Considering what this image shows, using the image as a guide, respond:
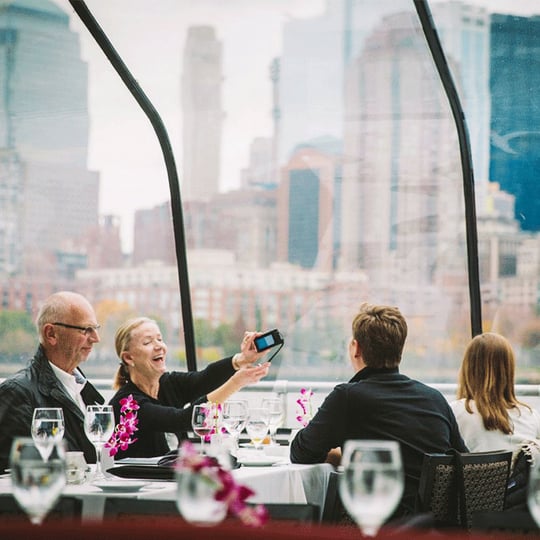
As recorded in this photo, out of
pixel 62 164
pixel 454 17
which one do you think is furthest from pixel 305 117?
pixel 62 164

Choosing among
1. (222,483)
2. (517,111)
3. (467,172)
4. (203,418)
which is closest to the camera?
(222,483)

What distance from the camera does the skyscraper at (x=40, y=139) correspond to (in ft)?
21.8

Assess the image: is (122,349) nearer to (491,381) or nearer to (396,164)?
(491,381)

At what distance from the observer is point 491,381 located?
4.28 m

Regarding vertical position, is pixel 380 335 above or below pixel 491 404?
above

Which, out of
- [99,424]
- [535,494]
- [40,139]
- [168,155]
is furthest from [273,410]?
[40,139]

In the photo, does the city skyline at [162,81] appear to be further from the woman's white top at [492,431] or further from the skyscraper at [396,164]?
the woman's white top at [492,431]

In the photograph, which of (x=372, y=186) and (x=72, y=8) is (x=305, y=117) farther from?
(x=72, y=8)

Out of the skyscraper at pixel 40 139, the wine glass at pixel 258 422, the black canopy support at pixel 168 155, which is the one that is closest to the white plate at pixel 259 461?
the wine glass at pixel 258 422

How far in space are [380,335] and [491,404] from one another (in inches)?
27.1

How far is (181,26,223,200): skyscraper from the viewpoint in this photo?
661 centimetres

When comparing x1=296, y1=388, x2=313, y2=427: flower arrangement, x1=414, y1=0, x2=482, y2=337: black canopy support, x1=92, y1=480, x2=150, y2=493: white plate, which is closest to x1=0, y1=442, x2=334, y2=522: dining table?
x1=92, y1=480, x2=150, y2=493: white plate

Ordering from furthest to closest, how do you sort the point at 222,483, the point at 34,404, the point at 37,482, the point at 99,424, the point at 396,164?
1. the point at 396,164
2. the point at 34,404
3. the point at 99,424
4. the point at 37,482
5. the point at 222,483

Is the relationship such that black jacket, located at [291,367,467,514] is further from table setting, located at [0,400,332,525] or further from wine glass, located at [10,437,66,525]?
wine glass, located at [10,437,66,525]
